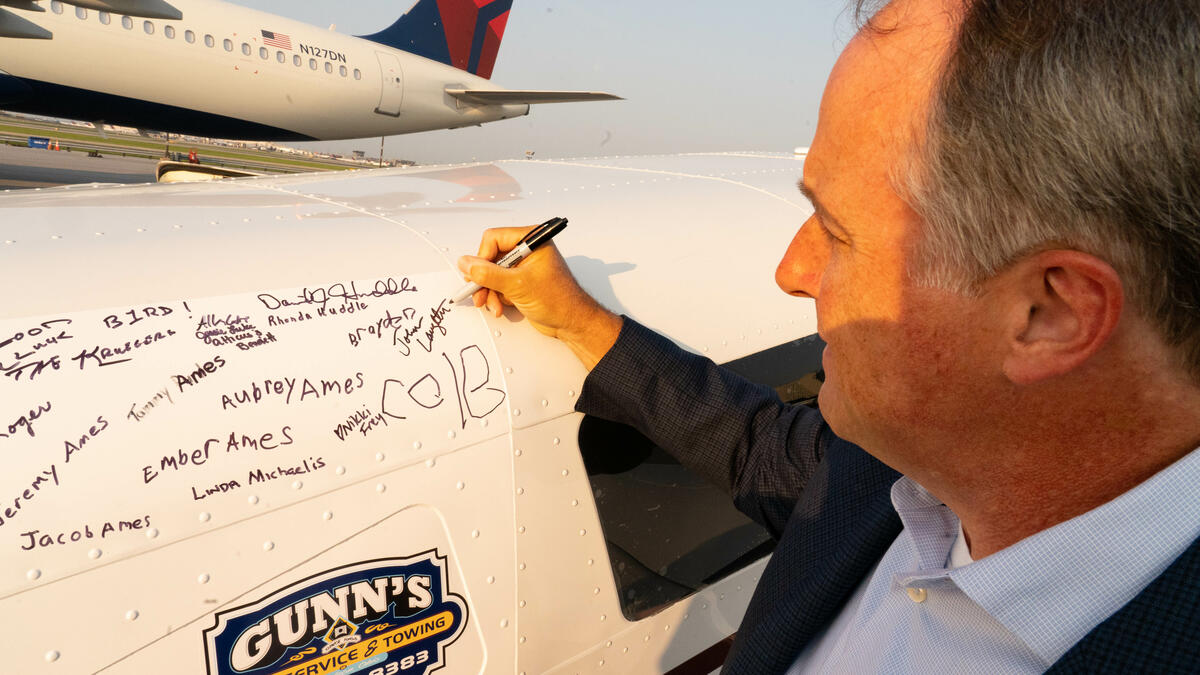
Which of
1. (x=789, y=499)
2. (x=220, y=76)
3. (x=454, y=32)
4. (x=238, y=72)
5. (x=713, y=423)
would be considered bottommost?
(x=789, y=499)

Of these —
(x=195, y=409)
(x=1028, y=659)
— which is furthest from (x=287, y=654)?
(x=1028, y=659)

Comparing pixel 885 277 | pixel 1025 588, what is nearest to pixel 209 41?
pixel 885 277

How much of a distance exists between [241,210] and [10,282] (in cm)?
62

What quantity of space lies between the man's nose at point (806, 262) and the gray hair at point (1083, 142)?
32 centimetres

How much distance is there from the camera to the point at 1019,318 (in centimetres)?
103

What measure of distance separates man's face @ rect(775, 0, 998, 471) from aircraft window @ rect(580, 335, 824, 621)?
78 cm

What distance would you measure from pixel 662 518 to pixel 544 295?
0.73 metres

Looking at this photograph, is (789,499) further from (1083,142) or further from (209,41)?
(209,41)

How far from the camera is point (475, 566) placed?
1.63 m

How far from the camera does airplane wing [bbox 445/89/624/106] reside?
20.7 meters

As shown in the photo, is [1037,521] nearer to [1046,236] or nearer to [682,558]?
[1046,236]
